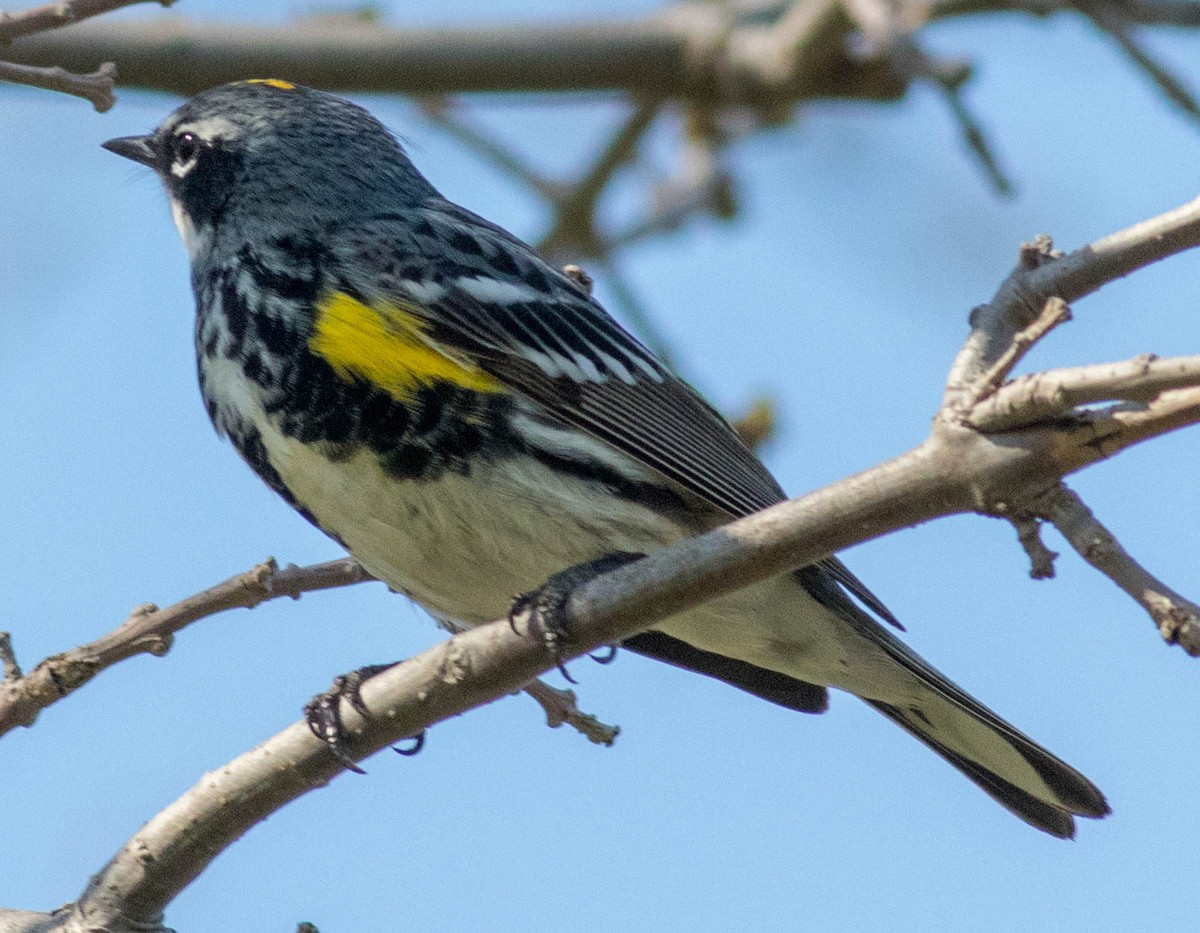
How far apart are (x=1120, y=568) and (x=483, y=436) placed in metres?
1.78

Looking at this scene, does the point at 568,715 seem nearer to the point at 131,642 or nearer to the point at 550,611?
the point at 550,611

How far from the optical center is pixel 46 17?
3.00 m

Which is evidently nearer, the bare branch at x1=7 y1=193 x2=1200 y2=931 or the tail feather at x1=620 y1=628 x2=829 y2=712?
the bare branch at x1=7 y1=193 x2=1200 y2=931

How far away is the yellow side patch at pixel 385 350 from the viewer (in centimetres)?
385

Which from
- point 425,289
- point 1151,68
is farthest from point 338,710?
point 1151,68

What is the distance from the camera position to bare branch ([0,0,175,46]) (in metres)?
3.00

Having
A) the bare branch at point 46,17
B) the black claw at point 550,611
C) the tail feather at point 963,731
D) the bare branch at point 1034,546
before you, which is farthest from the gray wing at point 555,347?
the bare branch at point 1034,546

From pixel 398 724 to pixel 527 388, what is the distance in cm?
119

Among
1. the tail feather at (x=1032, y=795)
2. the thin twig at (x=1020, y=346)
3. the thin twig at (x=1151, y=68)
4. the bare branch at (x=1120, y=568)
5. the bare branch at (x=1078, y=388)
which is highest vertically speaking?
the thin twig at (x=1151, y=68)

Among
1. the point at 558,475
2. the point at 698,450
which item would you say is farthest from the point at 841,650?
the point at 558,475

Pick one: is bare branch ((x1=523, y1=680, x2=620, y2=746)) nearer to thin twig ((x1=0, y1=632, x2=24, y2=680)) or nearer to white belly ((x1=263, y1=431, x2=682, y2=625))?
white belly ((x1=263, y1=431, x2=682, y2=625))

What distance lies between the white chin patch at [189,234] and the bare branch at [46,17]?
154cm

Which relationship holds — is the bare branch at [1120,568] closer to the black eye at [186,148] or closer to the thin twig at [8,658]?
the thin twig at [8,658]

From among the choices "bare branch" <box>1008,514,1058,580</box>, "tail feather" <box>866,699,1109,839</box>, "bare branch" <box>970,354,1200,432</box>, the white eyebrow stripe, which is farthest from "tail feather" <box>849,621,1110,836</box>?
"bare branch" <box>970,354,1200,432</box>
